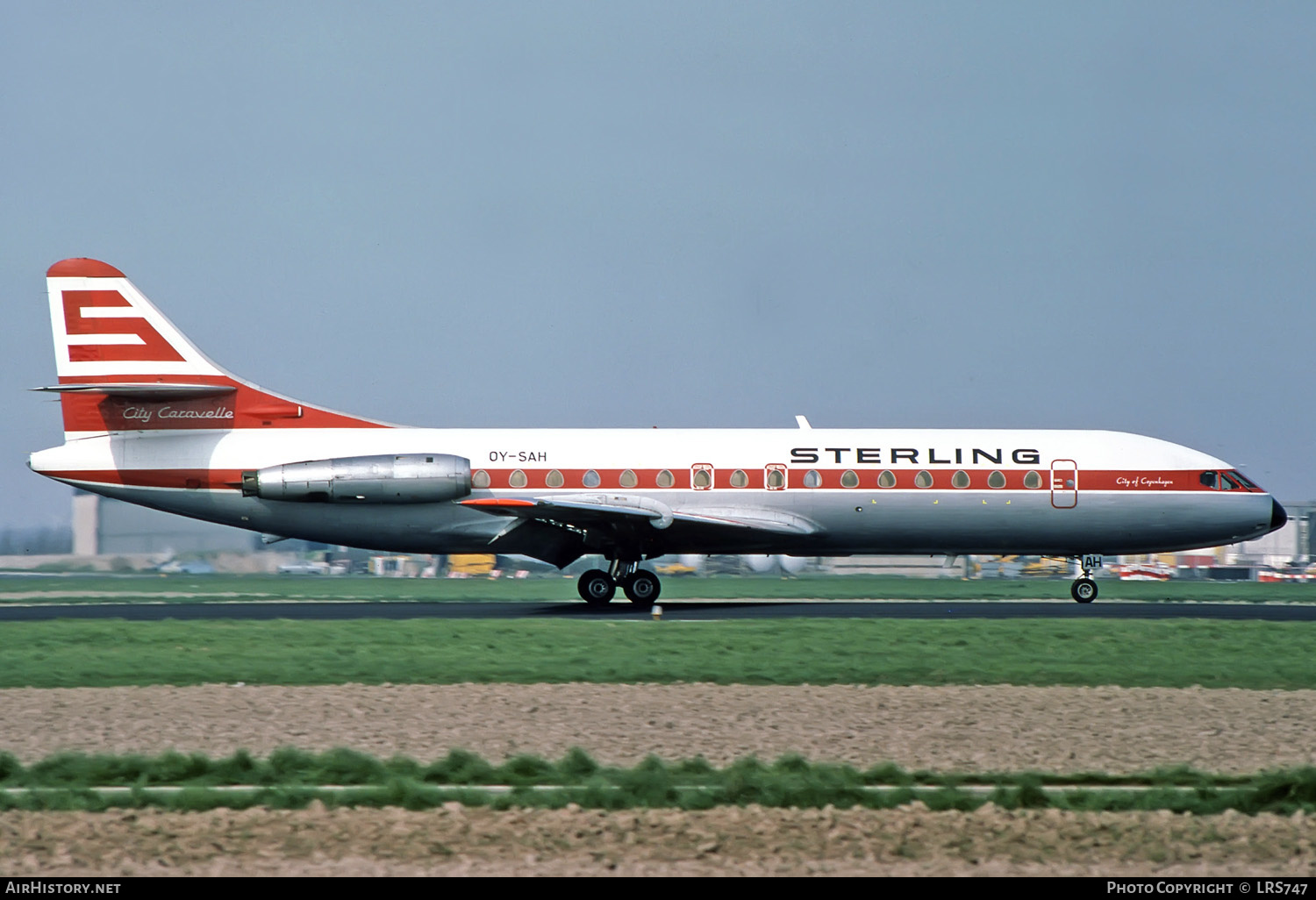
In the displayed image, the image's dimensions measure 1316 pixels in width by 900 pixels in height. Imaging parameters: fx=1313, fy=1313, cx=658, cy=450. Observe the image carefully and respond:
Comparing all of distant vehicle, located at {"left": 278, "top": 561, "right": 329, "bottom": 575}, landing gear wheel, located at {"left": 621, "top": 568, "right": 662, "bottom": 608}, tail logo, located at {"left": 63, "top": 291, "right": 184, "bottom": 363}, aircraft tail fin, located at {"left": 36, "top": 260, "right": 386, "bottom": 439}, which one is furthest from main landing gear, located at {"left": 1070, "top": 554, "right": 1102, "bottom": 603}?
distant vehicle, located at {"left": 278, "top": 561, "right": 329, "bottom": 575}

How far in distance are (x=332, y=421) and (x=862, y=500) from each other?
11495 mm

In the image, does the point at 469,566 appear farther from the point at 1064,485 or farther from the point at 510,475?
the point at 1064,485

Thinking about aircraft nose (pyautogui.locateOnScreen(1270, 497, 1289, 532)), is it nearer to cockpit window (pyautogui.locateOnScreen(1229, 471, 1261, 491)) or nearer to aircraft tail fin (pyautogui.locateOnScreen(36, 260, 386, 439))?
cockpit window (pyautogui.locateOnScreen(1229, 471, 1261, 491))

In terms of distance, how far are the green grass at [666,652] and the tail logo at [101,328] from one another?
7.06 m

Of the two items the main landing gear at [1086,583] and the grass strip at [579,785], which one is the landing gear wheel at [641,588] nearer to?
the main landing gear at [1086,583]

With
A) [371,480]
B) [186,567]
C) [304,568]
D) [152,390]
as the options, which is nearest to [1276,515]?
[371,480]

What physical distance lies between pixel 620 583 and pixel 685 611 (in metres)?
1.81

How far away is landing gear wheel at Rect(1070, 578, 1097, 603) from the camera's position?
29562mm

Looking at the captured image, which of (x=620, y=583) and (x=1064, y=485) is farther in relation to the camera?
(x=1064, y=485)

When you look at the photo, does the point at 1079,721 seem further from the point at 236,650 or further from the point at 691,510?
the point at 691,510

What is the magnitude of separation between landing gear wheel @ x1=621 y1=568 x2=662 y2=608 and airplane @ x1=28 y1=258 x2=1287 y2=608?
0.14 feet

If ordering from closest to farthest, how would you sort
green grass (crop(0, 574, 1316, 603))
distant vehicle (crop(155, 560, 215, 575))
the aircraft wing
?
the aircraft wing, green grass (crop(0, 574, 1316, 603)), distant vehicle (crop(155, 560, 215, 575))

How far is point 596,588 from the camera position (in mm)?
27844

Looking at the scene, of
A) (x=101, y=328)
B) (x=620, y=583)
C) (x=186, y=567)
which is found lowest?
(x=620, y=583)
